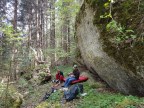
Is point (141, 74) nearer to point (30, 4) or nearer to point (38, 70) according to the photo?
point (38, 70)

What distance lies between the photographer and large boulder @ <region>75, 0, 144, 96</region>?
24.3 feet

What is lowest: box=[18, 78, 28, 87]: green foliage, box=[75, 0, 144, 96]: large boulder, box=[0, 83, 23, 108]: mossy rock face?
box=[18, 78, 28, 87]: green foliage

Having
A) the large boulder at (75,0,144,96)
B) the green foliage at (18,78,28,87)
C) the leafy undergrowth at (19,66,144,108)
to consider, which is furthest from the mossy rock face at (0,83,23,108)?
the green foliage at (18,78,28,87)

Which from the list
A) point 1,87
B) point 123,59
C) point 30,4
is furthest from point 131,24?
point 30,4

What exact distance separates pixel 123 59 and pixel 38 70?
10.5m

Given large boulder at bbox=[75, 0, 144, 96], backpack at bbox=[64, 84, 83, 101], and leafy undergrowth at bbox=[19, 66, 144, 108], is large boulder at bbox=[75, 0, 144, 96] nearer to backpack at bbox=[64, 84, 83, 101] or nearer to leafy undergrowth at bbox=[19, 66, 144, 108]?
leafy undergrowth at bbox=[19, 66, 144, 108]

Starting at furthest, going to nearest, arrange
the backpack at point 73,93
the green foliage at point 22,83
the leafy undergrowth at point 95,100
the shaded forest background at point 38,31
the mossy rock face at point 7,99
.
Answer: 1. the shaded forest background at point 38,31
2. the green foliage at point 22,83
3. the backpack at point 73,93
4. the mossy rock face at point 7,99
5. the leafy undergrowth at point 95,100

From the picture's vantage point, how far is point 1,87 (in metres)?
8.23

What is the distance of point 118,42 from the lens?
779cm

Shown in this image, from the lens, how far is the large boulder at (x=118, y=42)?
24.3 ft

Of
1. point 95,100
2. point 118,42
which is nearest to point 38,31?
point 95,100

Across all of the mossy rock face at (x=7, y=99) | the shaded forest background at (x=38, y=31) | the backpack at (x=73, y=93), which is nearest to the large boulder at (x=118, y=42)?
the backpack at (x=73, y=93)

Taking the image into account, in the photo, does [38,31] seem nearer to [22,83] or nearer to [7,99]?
[22,83]

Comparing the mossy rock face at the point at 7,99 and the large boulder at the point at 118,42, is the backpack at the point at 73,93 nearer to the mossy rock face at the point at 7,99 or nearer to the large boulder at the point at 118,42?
the large boulder at the point at 118,42
